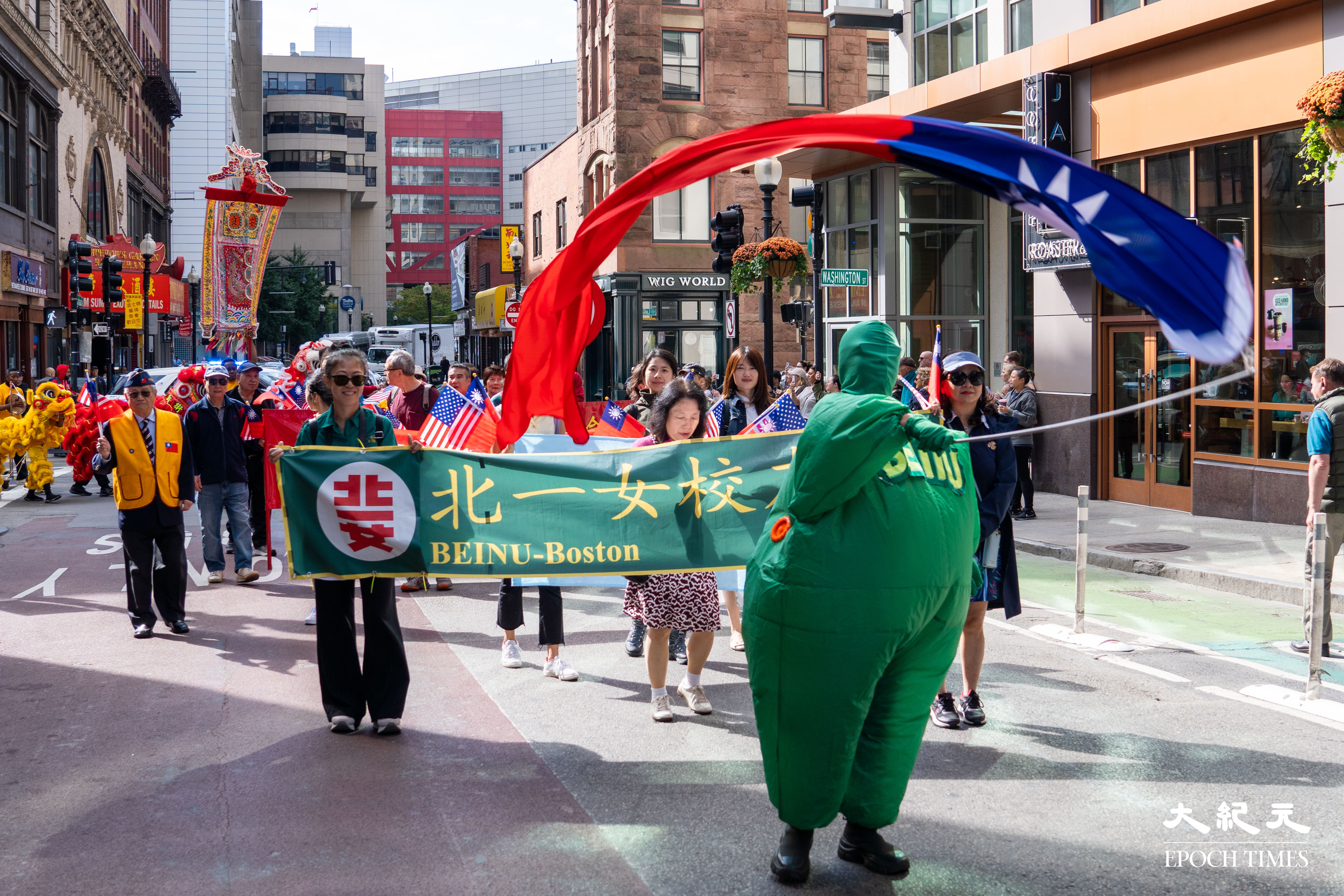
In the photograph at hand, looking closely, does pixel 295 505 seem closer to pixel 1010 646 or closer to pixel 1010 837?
pixel 1010 837

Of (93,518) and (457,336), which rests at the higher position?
(457,336)

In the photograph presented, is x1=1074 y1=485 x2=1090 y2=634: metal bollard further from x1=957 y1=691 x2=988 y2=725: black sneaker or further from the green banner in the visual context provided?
the green banner

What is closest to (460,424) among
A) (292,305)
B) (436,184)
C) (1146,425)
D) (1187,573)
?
(1187,573)

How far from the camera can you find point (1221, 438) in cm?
1515

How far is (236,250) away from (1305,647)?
22275 mm

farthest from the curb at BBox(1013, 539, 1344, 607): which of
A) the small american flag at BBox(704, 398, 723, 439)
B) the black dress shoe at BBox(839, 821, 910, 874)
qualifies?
the black dress shoe at BBox(839, 821, 910, 874)

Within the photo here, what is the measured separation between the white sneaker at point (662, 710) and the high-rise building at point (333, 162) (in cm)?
10729

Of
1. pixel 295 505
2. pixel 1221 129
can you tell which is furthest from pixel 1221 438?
pixel 295 505

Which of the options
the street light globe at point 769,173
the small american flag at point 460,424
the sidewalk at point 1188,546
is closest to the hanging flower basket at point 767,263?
the street light globe at point 769,173

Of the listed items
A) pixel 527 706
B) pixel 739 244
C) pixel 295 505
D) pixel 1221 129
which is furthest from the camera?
pixel 739 244

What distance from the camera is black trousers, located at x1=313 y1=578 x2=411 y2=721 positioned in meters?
6.36

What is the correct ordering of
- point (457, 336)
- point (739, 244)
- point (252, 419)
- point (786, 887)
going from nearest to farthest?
point (786, 887) < point (252, 419) < point (739, 244) < point (457, 336)

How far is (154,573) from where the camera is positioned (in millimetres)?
9344

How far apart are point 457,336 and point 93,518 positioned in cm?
4472
